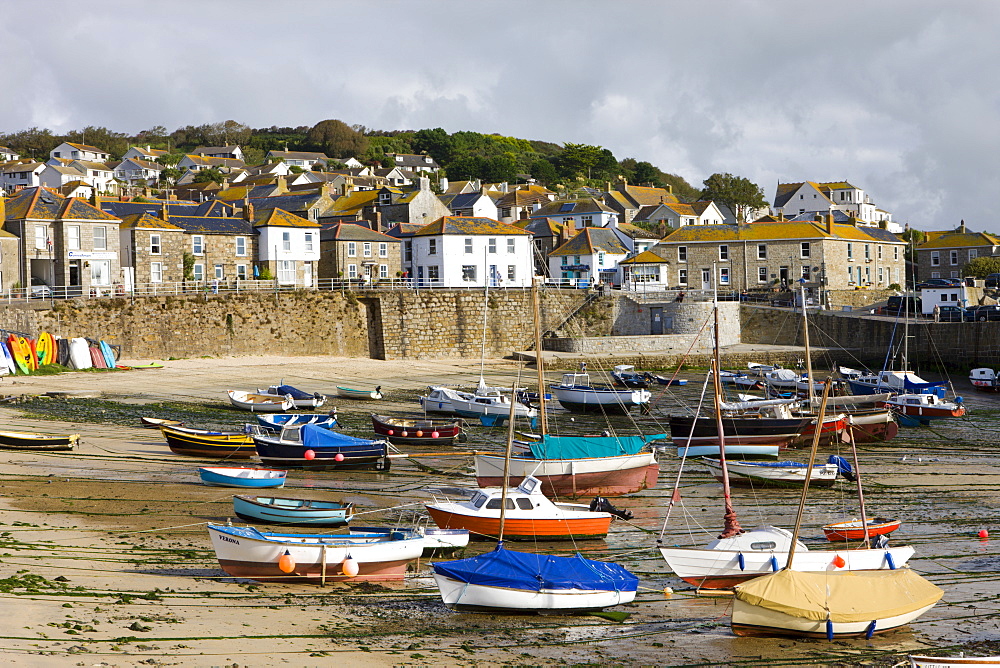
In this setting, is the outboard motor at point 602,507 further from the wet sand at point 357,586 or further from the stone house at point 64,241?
the stone house at point 64,241

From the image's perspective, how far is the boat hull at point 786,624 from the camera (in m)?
16.5

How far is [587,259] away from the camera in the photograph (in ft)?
249

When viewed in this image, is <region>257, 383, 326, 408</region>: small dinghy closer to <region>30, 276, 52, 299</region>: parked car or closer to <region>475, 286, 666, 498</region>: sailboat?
<region>475, 286, 666, 498</region>: sailboat

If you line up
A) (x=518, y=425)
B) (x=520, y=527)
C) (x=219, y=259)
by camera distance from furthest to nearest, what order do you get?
(x=219, y=259)
(x=518, y=425)
(x=520, y=527)

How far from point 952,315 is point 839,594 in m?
47.3

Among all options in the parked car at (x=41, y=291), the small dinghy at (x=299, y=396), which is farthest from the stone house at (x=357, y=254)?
the small dinghy at (x=299, y=396)

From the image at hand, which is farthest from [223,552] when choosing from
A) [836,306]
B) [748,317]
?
[836,306]

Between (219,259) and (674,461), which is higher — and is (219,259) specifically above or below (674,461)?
above

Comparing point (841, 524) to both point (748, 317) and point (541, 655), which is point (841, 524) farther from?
point (748, 317)

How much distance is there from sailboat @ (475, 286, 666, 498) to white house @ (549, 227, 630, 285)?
4736cm

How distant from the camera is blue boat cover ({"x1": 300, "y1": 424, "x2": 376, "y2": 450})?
29328mm

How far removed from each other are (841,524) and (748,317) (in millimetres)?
44944

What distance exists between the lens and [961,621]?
17266 millimetres

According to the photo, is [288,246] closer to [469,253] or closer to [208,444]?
[469,253]
